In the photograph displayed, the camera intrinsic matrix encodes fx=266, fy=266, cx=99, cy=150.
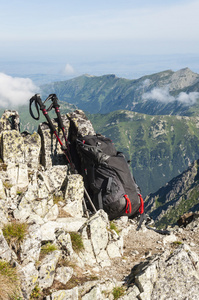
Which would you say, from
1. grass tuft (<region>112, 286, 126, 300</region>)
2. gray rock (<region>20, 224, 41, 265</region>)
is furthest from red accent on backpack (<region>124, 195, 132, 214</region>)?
gray rock (<region>20, 224, 41, 265</region>)

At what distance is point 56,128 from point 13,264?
11.7 meters

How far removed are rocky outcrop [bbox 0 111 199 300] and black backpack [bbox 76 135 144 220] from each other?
0.80 meters

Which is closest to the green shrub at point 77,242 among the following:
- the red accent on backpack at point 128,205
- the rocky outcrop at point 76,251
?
the rocky outcrop at point 76,251

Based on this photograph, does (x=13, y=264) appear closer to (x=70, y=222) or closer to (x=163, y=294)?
(x=70, y=222)

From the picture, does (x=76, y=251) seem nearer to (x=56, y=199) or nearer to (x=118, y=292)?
(x=118, y=292)

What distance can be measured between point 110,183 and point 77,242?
3.83 m

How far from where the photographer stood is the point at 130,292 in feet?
26.0

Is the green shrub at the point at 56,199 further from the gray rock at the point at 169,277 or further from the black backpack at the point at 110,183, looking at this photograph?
the gray rock at the point at 169,277

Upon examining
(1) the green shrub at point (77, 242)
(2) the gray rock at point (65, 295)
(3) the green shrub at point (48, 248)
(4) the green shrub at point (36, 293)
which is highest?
(3) the green shrub at point (48, 248)

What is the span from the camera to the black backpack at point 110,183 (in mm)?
13023

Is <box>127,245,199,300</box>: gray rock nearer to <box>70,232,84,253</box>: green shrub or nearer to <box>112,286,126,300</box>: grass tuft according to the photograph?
<box>112,286,126,300</box>: grass tuft

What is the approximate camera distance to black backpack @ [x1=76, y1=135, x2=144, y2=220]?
13023 millimetres

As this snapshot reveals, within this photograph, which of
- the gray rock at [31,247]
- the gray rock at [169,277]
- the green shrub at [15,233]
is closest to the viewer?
the gray rock at [31,247]

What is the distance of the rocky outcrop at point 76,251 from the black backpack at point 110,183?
80cm
